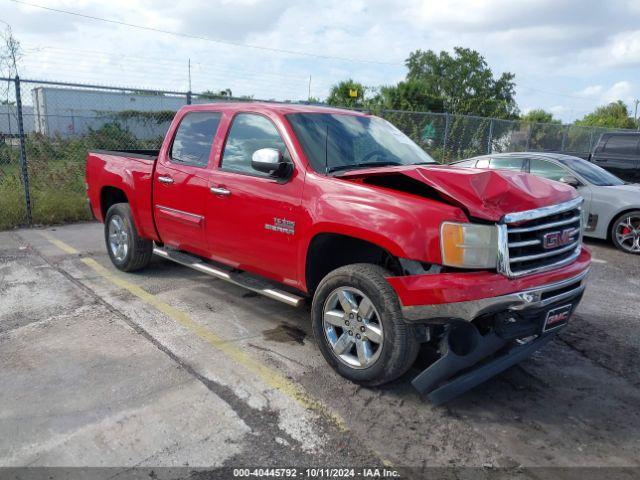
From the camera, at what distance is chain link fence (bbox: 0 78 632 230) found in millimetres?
8844

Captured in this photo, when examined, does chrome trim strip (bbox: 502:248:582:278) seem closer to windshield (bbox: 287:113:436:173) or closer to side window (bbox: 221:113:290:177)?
windshield (bbox: 287:113:436:173)

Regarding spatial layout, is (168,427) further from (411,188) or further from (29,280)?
(29,280)

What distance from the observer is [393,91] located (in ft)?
115

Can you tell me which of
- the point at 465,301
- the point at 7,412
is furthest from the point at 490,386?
the point at 7,412

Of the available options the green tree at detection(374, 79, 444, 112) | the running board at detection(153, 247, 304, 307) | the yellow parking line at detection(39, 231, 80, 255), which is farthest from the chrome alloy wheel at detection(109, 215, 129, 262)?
the green tree at detection(374, 79, 444, 112)

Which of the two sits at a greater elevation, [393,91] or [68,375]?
[393,91]

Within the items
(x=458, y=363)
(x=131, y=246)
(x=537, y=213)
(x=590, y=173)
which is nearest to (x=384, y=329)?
(x=458, y=363)

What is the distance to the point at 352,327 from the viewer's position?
3.52m

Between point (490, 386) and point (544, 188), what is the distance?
1423mm

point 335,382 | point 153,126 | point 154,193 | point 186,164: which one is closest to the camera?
point 335,382

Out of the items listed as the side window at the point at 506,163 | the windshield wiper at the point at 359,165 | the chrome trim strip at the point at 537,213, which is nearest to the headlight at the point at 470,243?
the chrome trim strip at the point at 537,213

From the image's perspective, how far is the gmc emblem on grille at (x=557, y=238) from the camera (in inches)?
129

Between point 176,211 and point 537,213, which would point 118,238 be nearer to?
point 176,211

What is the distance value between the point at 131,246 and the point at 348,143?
299 cm
